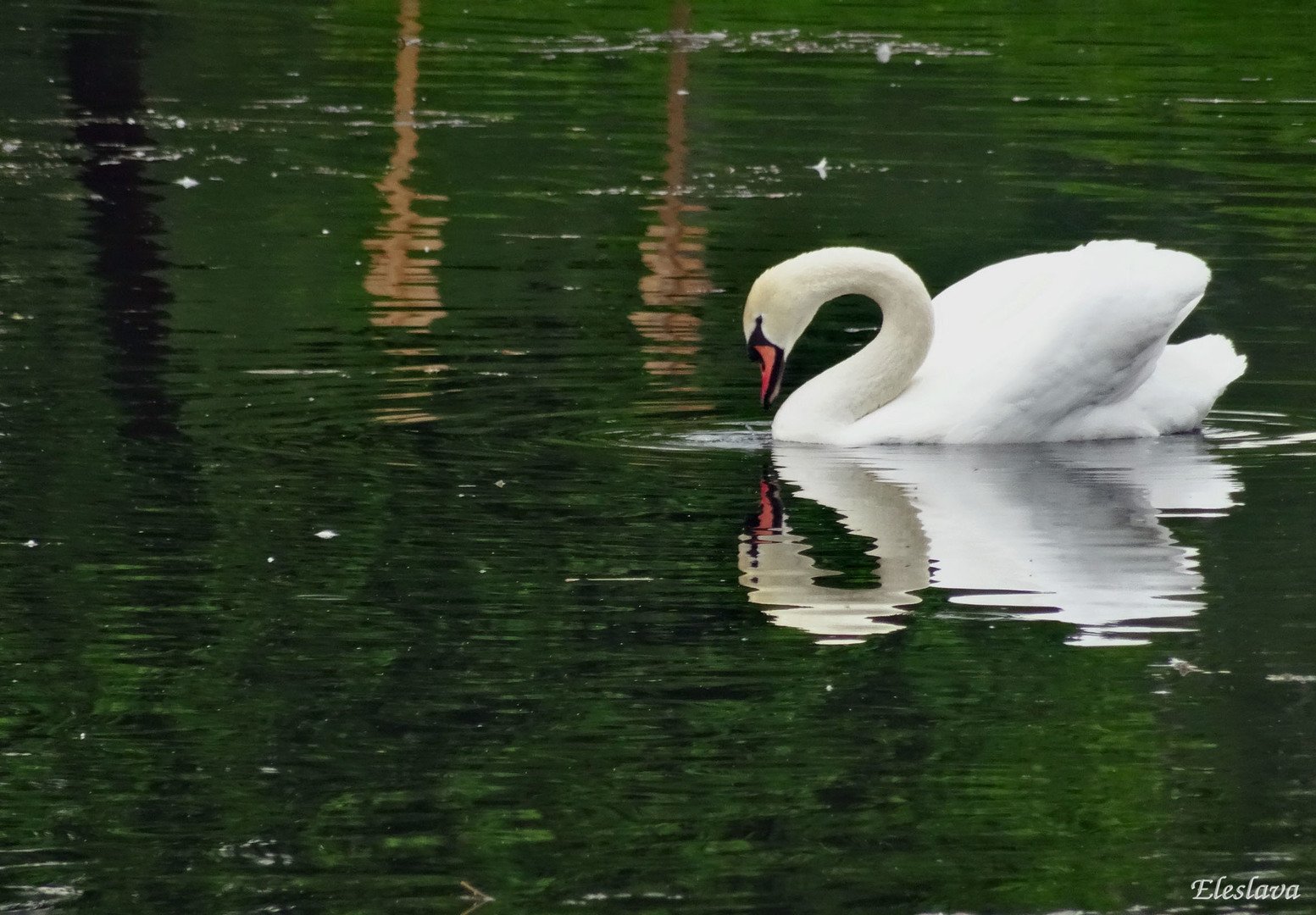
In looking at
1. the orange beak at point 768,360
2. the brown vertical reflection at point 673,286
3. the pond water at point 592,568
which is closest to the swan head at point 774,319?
the orange beak at point 768,360

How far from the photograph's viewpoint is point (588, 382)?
11.0 m

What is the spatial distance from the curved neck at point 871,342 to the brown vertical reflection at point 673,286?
2.15 feet

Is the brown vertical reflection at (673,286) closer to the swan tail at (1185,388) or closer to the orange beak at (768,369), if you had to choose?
the orange beak at (768,369)

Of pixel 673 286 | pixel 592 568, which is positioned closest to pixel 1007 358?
pixel 592 568

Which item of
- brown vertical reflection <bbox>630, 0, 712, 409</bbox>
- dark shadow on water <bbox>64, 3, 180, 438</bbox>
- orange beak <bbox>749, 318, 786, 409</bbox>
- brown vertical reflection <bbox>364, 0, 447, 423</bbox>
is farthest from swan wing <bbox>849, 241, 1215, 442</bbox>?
dark shadow on water <bbox>64, 3, 180, 438</bbox>

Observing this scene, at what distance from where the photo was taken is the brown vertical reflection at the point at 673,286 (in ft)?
38.0

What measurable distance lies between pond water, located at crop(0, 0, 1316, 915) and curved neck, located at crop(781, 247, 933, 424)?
0.28m

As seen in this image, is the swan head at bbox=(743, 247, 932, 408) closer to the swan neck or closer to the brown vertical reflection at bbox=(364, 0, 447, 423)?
the swan neck

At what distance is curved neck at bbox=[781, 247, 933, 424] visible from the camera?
1023 cm

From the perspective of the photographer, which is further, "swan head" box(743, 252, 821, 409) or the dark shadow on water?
the dark shadow on water

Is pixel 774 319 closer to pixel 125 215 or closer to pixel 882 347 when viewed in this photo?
pixel 882 347

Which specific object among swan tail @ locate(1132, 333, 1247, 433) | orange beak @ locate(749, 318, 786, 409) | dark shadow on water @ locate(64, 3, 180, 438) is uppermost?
orange beak @ locate(749, 318, 786, 409)

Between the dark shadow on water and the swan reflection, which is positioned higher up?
the swan reflection

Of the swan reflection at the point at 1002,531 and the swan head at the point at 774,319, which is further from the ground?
the swan head at the point at 774,319
